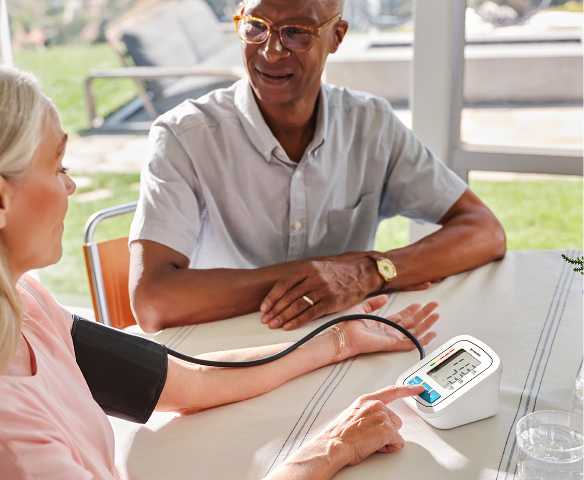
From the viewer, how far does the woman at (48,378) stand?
24.7 inches

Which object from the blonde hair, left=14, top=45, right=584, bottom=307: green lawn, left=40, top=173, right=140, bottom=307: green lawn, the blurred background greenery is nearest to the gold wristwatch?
the blonde hair

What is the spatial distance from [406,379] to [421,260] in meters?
0.51

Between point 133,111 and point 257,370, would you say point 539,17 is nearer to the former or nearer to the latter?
point 257,370

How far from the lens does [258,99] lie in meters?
1.61

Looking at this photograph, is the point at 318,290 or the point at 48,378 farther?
the point at 318,290

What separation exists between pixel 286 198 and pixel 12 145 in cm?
100

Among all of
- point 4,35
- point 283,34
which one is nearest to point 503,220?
point 283,34

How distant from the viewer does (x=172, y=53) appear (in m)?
3.04

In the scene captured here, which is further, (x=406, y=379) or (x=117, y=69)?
(x=117, y=69)

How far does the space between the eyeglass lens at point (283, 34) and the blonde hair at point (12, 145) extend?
0.87 meters

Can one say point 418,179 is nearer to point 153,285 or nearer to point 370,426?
point 153,285

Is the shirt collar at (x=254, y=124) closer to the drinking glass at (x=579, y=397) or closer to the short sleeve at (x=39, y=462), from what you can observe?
the drinking glass at (x=579, y=397)

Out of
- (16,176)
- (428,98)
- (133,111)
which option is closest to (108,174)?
(133,111)

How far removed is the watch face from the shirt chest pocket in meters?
0.33
